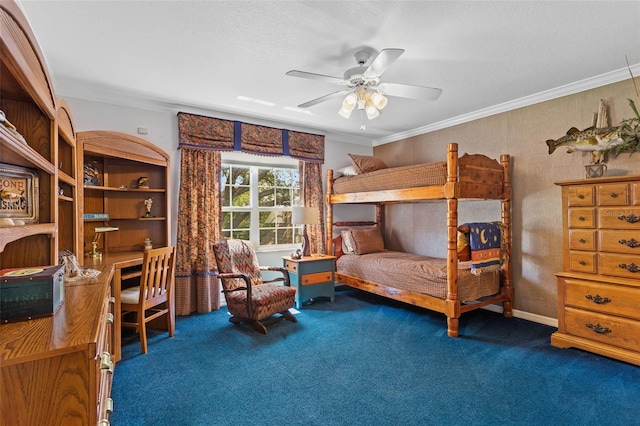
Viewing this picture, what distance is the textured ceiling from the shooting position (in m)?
2.03

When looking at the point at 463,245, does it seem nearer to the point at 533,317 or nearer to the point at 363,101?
the point at 533,317

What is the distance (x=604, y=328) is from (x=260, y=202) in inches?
158

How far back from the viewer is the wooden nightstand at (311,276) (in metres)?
4.13

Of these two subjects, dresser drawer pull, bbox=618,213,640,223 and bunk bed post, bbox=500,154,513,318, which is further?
bunk bed post, bbox=500,154,513,318

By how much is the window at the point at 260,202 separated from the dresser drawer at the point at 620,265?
3.60 meters

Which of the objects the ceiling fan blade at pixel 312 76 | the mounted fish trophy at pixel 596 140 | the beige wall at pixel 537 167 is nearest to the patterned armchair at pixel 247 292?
the ceiling fan blade at pixel 312 76

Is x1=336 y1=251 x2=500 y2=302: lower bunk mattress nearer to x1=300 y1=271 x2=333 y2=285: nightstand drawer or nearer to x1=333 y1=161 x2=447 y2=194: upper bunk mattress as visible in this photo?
x1=300 y1=271 x2=333 y2=285: nightstand drawer

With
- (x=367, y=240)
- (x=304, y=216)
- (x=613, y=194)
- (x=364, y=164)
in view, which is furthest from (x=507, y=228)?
(x=304, y=216)

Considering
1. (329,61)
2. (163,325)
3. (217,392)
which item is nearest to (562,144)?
(329,61)

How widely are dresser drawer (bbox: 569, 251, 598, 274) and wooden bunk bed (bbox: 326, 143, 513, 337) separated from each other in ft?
2.69

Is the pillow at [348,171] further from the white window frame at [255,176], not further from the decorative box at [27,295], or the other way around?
the decorative box at [27,295]

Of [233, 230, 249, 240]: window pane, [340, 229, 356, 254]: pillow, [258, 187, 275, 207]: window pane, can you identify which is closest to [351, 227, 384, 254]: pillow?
[340, 229, 356, 254]: pillow

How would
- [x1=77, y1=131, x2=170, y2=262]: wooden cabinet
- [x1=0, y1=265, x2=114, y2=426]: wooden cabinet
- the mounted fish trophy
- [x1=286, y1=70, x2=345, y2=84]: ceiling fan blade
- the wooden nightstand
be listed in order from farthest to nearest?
the wooden nightstand
[x1=77, y1=131, x2=170, y2=262]: wooden cabinet
the mounted fish trophy
[x1=286, y1=70, x2=345, y2=84]: ceiling fan blade
[x1=0, y1=265, x2=114, y2=426]: wooden cabinet

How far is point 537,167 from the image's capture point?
3547 millimetres
